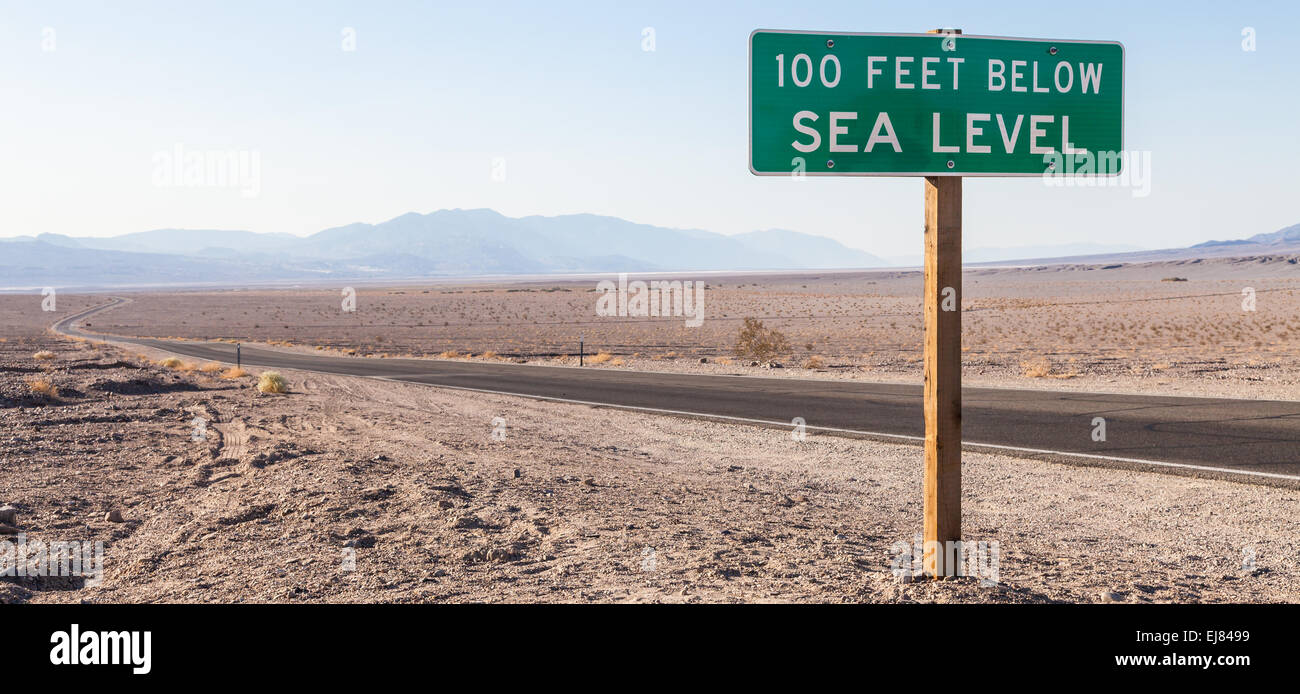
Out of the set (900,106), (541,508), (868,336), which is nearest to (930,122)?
(900,106)

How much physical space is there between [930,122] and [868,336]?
141ft

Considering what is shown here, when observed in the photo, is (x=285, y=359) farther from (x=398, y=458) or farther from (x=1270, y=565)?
(x=1270, y=565)

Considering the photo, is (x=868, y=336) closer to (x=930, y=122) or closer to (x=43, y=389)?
(x=43, y=389)

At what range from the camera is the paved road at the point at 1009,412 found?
1118 cm

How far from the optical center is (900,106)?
16.0 feet

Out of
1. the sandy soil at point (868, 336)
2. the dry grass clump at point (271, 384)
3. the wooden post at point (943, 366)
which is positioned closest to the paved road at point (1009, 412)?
the sandy soil at point (868, 336)

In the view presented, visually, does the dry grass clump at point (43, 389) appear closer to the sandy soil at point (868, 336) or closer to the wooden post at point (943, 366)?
the wooden post at point (943, 366)

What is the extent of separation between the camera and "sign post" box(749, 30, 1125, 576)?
189 inches

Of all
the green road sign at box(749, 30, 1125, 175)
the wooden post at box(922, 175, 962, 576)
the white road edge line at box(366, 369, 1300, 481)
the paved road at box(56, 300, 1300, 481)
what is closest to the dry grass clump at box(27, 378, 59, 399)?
the white road edge line at box(366, 369, 1300, 481)

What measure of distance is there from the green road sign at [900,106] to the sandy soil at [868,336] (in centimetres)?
1395

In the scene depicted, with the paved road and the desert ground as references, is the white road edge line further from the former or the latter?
the desert ground

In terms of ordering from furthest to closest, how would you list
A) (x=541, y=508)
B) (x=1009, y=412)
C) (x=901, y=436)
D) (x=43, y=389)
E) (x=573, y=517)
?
(x=43, y=389) < (x=1009, y=412) < (x=901, y=436) < (x=541, y=508) < (x=573, y=517)

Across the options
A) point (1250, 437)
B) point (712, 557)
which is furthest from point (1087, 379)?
point (712, 557)

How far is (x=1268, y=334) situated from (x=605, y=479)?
41.2 metres
